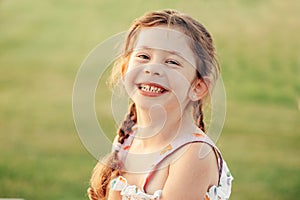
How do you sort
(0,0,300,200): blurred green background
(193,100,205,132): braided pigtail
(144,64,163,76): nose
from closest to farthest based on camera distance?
(144,64,163,76): nose, (193,100,205,132): braided pigtail, (0,0,300,200): blurred green background

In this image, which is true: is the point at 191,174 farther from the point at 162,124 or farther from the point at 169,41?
the point at 169,41

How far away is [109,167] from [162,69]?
0.94 ft

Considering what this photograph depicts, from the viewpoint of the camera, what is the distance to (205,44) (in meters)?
1.37

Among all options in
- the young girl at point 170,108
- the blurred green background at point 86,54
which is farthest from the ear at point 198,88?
the blurred green background at point 86,54

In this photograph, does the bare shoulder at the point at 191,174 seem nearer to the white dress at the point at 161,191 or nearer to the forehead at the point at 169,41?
the white dress at the point at 161,191

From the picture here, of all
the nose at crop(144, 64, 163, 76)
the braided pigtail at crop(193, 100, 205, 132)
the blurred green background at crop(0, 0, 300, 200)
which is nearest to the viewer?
the nose at crop(144, 64, 163, 76)

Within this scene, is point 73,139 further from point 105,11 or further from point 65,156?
point 105,11

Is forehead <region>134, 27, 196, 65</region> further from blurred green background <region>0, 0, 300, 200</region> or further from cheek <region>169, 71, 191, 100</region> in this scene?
blurred green background <region>0, 0, 300, 200</region>

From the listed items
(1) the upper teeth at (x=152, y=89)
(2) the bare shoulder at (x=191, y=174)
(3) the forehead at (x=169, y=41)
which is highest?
(3) the forehead at (x=169, y=41)

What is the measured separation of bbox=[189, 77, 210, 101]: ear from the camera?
1373mm

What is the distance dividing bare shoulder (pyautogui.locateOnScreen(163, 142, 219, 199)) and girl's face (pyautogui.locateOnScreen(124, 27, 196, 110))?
0.34 feet

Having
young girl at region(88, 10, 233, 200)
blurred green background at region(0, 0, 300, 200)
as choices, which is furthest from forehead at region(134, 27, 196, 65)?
blurred green background at region(0, 0, 300, 200)

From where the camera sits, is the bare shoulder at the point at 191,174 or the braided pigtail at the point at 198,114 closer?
the bare shoulder at the point at 191,174

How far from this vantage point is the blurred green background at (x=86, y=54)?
2838mm
